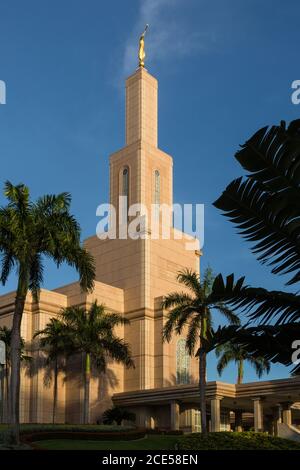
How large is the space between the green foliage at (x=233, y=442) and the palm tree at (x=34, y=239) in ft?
44.2

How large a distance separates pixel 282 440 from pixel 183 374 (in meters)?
24.9

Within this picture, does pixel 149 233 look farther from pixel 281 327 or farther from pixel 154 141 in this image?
pixel 281 327

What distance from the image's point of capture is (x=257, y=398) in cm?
5019

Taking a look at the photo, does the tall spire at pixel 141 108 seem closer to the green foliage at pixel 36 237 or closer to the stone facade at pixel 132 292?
the stone facade at pixel 132 292

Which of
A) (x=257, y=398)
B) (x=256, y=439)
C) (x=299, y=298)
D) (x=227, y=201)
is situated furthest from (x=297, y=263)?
(x=257, y=398)

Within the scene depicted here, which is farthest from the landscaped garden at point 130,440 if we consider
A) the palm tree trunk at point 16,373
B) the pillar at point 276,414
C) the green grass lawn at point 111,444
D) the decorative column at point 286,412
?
the pillar at point 276,414

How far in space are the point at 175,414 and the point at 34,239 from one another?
30045 mm

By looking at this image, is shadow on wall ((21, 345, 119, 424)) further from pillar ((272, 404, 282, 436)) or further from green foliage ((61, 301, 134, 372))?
pillar ((272, 404, 282, 436))

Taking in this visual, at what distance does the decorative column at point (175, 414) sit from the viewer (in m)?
53.8

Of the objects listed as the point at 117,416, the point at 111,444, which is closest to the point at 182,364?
the point at 117,416

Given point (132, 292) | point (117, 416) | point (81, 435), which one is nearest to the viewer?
point (81, 435)

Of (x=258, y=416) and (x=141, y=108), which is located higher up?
(x=141, y=108)

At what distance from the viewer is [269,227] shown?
21.2 ft

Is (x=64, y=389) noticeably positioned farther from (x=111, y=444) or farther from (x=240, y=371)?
(x=111, y=444)
